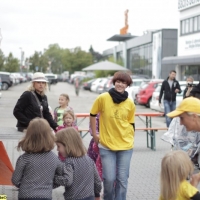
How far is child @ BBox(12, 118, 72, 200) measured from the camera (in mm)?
4785

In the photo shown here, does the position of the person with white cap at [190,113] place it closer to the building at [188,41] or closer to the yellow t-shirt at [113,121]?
the yellow t-shirt at [113,121]

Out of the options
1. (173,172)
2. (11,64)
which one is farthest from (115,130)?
(11,64)

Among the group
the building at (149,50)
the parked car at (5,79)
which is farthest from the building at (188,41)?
the parked car at (5,79)

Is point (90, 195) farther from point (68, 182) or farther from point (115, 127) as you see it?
point (115, 127)

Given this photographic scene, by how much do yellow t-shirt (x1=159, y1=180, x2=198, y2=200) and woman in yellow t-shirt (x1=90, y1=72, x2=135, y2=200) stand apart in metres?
2.45

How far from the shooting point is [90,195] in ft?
16.3

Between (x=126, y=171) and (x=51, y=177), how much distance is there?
1639mm

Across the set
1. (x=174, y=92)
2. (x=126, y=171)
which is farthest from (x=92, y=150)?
(x=174, y=92)

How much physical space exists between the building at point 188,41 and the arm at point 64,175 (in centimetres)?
3760

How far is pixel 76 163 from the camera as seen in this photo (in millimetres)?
4938

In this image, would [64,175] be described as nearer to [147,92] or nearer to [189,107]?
[189,107]

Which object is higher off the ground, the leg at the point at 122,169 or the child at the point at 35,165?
the child at the point at 35,165

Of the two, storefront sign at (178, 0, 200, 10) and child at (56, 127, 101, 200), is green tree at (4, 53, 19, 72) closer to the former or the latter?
storefront sign at (178, 0, 200, 10)

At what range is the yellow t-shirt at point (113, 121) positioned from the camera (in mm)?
6164
